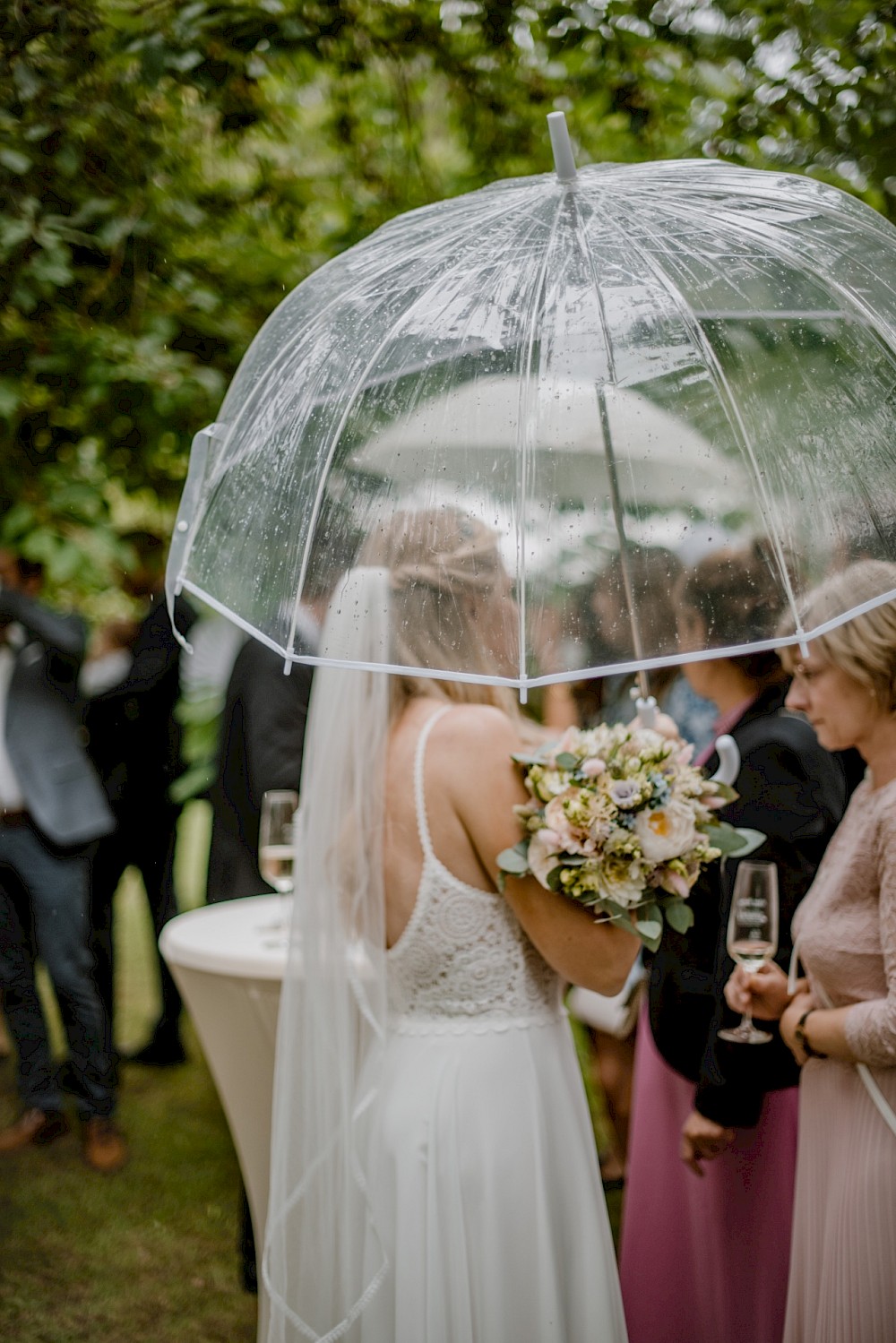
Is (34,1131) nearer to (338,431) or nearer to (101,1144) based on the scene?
(101,1144)

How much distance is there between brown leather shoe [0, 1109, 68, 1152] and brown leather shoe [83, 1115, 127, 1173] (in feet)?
0.73

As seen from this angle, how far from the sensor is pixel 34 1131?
4582mm

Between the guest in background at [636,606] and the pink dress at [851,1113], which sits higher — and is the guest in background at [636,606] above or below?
above

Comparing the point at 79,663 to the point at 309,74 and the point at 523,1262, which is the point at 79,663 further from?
the point at 523,1262

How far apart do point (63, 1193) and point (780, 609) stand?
11.9ft

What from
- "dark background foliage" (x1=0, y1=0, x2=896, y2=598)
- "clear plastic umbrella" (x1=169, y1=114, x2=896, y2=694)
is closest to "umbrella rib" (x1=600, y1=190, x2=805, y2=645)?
"clear plastic umbrella" (x1=169, y1=114, x2=896, y2=694)

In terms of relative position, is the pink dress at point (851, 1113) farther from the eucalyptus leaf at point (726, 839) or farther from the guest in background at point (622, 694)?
the guest in background at point (622, 694)

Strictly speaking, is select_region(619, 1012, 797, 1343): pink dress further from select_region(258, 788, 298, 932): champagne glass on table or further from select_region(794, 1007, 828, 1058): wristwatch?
select_region(258, 788, 298, 932): champagne glass on table

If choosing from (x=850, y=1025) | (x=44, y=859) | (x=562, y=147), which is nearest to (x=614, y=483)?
(x=562, y=147)

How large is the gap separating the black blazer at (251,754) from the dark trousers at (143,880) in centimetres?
58

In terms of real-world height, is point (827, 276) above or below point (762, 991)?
above

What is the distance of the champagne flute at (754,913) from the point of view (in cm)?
225

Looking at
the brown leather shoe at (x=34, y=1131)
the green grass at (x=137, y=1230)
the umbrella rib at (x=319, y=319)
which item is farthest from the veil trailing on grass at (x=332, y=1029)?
the brown leather shoe at (x=34, y=1131)

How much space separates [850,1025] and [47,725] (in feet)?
11.1
